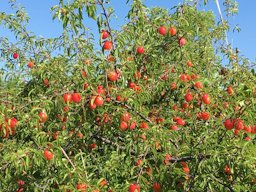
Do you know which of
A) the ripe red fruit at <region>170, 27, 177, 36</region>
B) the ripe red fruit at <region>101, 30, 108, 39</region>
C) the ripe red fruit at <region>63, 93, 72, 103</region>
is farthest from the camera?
the ripe red fruit at <region>170, 27, 177, 36</region>

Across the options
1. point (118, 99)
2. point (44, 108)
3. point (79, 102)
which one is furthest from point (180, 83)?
point (44, 108)

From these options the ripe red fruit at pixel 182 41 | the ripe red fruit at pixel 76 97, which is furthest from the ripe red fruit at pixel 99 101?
the ripe red fruit at pixel 182 41

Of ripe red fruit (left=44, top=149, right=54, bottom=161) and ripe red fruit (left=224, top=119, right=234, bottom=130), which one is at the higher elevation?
ripe red fruit (left=224, top=119, right=234, bottom=130)

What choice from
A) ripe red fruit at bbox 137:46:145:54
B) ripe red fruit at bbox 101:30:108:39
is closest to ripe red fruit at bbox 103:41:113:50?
ripe red fruit at bbox 101:30:108:39

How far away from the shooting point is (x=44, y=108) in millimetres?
3592

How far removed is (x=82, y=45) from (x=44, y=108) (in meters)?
1.70

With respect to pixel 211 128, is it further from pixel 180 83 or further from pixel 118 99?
pixel 118 99

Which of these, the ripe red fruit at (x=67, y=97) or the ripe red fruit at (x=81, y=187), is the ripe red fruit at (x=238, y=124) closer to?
the ripe red fruit at (x=81, y=187)

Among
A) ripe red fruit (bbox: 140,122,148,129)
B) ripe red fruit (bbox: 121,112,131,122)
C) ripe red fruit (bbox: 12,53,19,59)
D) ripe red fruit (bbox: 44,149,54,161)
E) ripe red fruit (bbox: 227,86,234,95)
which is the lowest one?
ripe red fruit (bbox: 44,149,54,161)

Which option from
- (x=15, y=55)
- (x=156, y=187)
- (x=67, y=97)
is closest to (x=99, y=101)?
(x=67, y=97)

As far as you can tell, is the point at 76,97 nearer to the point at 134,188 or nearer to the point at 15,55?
the point at 134,188

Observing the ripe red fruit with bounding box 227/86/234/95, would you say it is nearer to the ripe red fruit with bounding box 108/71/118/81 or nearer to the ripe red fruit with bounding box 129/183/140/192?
the ripe red fruit with bounding box 108/71/118/81

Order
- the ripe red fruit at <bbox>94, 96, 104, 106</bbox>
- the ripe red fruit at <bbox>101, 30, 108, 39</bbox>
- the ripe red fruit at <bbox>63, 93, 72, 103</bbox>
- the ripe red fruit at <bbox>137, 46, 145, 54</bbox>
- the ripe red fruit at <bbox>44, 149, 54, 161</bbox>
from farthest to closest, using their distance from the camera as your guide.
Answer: the ripe red fruit at <bbox>137, 46, 145, 54</bbox>, the ripe red fruit at <bbox>101, 30, 108, 39</bbox>, the ripe red fruit at <bbox>63, 93, 72, 103</bbox>, the ripe red fruit at <bbox>94, 96, 104, 106</bbox>, the ripe red fruit at <bbox>44, 149, 54, 161</bbox>

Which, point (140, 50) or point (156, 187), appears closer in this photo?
point (156, 187)
